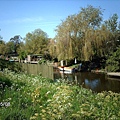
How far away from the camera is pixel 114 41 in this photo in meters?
38.8

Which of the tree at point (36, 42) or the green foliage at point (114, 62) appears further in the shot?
the tree at point (36, 42)

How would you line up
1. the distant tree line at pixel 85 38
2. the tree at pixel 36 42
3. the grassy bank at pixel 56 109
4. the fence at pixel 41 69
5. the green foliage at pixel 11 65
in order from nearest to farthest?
the grassy bank at pixel 56 109, the fence at pixel 41 69, the green foliage at pixel 11 65, the distant tree line at pixel 85 38, the tree at pixel 36 42

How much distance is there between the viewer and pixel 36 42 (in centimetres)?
5928

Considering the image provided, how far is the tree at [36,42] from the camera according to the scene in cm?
5808

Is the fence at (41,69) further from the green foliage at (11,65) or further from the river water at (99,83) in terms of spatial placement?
the river water at (99,83)

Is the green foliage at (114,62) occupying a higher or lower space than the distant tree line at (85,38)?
lower

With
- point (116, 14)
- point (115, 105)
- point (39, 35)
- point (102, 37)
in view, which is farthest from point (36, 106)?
point (39, 35)

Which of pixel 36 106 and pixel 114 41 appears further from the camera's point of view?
pixel 114 41

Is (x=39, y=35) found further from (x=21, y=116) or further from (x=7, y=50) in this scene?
(x=21, y=116)

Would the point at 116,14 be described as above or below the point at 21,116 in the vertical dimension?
above

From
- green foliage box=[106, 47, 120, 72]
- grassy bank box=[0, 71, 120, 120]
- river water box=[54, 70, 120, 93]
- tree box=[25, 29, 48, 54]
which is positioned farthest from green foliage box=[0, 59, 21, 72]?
tree box=[25, 29, 48, 54]

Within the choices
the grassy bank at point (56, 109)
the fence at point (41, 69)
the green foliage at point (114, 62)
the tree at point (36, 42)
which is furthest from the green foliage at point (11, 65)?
the tree at point (36, 42)

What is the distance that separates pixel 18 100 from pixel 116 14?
135 feet

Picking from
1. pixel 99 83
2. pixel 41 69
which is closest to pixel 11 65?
pixel 41 69
